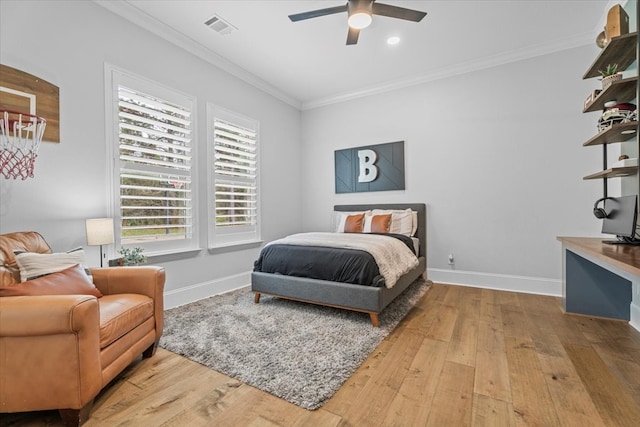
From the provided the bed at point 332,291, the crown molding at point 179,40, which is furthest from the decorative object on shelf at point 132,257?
the crown molding at point 179,40

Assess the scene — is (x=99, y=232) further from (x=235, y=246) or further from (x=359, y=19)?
(x=359, y=19)

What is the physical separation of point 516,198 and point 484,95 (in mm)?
1415

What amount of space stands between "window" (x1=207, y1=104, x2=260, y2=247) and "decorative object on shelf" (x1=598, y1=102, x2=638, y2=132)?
379cm

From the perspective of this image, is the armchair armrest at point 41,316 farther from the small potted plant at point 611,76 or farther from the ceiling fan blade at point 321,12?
the small potted plant at point 611,76

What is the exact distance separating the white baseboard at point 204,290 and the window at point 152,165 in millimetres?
479

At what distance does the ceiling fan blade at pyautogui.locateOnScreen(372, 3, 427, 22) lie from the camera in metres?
2.36

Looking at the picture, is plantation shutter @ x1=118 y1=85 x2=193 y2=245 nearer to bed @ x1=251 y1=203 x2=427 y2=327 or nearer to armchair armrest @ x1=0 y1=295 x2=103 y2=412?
bed @ x1=251 y1=203 x2=427 y2=327

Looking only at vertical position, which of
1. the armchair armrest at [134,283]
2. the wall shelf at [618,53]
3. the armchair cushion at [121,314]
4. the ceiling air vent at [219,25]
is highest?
the ceiling air vent at [219,25]

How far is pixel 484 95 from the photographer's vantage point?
3842mm

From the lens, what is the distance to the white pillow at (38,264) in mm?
1720

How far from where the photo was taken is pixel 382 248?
9.51 ft

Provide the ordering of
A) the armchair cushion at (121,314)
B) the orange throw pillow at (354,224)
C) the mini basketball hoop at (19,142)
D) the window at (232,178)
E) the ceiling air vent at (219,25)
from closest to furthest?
1. the armchair cushion at (121,314)
2. the mini basketball hoop at (19,142)
3. the ceiling air vent at (219,25)
4. the window at (232,178)
5. the orange throw pillow at (354,224)

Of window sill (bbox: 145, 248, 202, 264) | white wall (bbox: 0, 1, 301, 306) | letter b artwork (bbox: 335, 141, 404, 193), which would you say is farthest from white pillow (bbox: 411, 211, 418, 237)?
window sill (bbox: 145, 248, 202, 264)

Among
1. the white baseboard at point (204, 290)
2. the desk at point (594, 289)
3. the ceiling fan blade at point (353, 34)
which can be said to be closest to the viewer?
the desk at point (594, 289)
